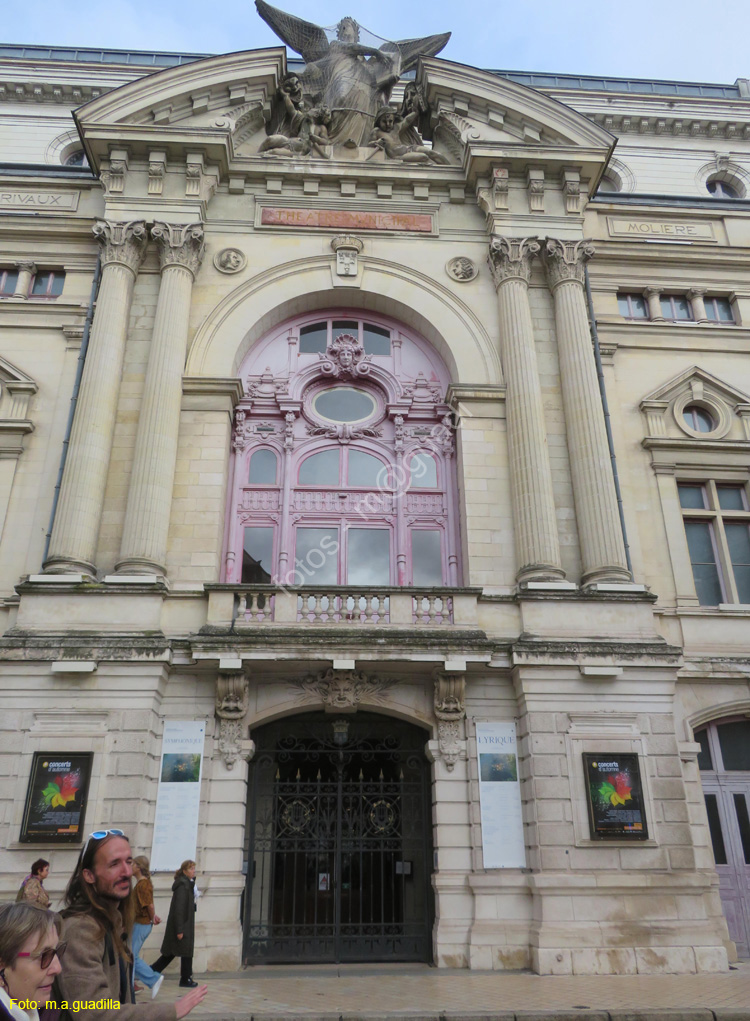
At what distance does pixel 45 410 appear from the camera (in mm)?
17859

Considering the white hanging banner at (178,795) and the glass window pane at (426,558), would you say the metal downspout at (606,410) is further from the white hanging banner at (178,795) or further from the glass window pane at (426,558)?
the white hanging banner at (178,795)

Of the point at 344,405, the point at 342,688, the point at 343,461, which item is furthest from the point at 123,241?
the point at 342,688

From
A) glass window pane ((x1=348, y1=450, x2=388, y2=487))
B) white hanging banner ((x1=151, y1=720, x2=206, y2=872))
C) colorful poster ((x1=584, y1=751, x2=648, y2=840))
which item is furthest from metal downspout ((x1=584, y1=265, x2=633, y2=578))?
white hanging banner ((x1=151, y1=720, x2=206, y2=872))

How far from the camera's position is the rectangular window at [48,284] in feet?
Result: 64.0

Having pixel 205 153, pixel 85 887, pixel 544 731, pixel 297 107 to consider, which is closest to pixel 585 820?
pixel 544 731

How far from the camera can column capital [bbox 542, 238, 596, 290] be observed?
1906cm

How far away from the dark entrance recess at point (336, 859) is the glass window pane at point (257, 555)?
10.2 feet

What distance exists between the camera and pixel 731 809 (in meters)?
15.8

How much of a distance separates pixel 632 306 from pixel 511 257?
3.87 m

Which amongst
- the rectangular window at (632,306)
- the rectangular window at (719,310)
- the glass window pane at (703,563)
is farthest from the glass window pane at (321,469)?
the rectangular window at (719,310)

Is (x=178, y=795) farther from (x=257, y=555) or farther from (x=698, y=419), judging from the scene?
(x=698, y=419)

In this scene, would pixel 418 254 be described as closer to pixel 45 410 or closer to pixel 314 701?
pixel 45 410

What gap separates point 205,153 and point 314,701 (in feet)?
44.6

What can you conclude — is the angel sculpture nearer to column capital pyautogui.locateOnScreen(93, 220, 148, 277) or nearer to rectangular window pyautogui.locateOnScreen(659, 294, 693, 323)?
column capital pyautogui.locateOnScreen(93, 220, 148, 277)
